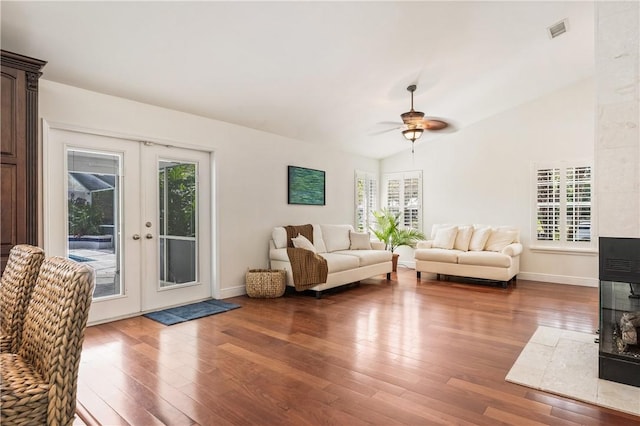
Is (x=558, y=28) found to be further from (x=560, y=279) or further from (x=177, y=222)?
(x=177, y=222)

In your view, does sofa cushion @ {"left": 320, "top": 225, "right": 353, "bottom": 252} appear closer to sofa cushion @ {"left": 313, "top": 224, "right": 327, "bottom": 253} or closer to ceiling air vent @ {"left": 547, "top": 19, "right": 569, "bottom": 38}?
sofa cushion @ {"left": 313, "top": 224, "right": 327, "bottom": 253}

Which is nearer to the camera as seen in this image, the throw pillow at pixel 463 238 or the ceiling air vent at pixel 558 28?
the ceiling air vent at pixel 558 28

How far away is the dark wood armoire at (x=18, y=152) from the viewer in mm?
2566

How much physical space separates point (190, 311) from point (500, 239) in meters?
4.95

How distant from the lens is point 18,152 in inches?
104

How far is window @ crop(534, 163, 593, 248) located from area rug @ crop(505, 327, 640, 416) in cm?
303

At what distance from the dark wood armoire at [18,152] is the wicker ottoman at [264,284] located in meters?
2.59

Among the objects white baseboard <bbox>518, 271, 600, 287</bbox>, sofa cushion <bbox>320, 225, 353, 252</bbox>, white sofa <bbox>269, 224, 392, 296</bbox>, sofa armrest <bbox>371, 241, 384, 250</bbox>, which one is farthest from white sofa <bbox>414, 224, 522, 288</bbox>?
sofa cushion <bbox>320, 225, 353, 252</bbox>

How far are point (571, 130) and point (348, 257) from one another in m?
4.15

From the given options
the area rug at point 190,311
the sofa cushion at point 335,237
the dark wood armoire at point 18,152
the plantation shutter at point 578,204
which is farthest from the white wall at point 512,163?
the dark wood armoire at point 18,152

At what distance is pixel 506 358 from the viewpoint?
2.87 m

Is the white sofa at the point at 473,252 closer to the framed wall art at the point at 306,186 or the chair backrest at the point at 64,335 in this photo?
the framed wall art at the point at 306,186

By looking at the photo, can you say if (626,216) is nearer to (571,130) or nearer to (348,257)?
(348,257)

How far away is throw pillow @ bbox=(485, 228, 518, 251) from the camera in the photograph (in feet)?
19.7
